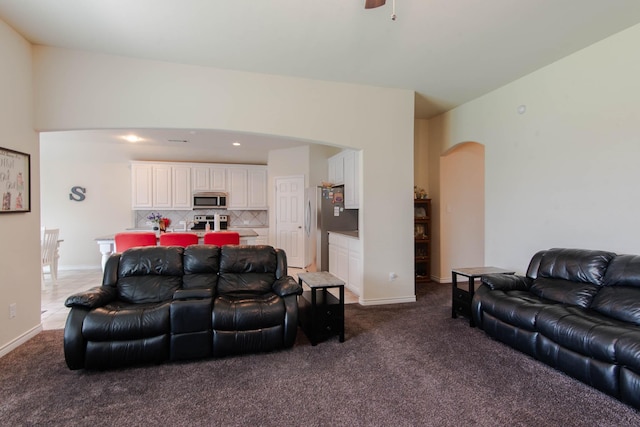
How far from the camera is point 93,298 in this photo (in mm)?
2705

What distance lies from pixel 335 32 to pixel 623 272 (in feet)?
11.2

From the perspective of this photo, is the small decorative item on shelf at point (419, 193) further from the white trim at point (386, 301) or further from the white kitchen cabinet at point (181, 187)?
the white kitchen cabinet at point (181, 187)

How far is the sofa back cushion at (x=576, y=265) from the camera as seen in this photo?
9.52 feet

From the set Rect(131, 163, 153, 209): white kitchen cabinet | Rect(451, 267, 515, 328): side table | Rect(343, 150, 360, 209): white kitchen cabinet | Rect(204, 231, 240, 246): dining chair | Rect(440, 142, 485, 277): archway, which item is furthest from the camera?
Rect(131, 163, 153, 209): white kitchen cabinet

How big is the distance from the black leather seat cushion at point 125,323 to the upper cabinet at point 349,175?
125 inches

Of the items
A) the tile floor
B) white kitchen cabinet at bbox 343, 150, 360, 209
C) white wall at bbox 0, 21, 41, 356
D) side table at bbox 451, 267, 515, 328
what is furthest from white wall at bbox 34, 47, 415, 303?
the tile floor

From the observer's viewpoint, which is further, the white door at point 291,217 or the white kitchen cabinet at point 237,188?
the white kitchen cabinet at point 237,188

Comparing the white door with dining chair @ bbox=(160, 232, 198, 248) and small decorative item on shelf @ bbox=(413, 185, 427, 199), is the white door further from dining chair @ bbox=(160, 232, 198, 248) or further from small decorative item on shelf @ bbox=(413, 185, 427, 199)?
dining chair @ bbox=(160, 232, 198, 248)

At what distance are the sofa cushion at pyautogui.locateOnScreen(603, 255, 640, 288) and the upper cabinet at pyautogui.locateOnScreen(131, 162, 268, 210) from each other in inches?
255

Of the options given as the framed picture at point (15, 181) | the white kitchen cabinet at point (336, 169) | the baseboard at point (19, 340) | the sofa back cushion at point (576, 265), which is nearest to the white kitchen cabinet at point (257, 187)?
the white kitchen cabinet at point (336, 169)

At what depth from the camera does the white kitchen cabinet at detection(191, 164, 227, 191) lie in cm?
743

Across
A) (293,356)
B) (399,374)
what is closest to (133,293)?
(293,356)

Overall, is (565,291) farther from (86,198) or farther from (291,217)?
(86,198)

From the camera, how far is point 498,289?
3297 millimetres
